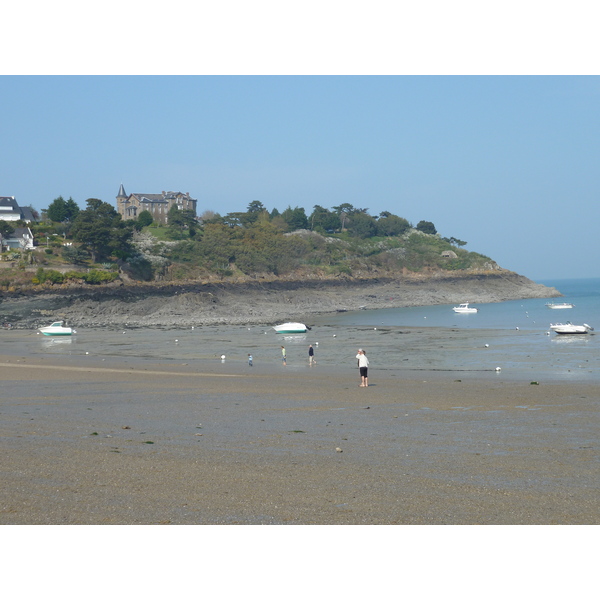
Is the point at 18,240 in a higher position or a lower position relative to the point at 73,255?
higher

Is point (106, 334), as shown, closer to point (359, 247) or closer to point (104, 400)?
point (104, 400)

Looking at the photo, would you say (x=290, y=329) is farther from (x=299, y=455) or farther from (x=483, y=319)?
(x=299, y=455)

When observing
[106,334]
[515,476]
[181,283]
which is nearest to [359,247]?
[181,283]

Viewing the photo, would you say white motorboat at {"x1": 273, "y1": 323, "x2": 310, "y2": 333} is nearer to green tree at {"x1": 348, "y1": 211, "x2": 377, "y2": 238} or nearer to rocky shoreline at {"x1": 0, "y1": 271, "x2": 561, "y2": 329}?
rocky shoreline at {"x1": 0, "y1": 271, "x2": 561, "y2": 329}

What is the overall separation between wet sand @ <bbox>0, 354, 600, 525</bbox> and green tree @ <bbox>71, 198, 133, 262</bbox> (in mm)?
85419

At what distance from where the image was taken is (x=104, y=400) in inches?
755

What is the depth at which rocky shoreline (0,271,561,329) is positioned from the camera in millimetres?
75812

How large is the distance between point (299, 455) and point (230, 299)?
8505cm

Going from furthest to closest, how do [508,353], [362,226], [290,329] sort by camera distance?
[362,226] → [290,329] → [508,353]

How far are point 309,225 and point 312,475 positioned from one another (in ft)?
572

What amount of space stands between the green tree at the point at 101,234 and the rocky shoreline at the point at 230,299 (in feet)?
47.6

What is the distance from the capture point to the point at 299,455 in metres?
11.4

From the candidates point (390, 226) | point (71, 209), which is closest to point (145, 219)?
point (71, 209)

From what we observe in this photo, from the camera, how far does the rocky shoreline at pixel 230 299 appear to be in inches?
2985
